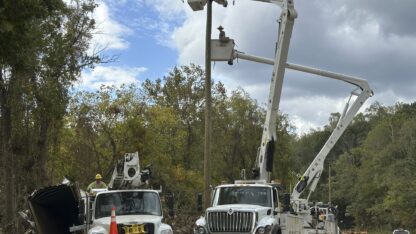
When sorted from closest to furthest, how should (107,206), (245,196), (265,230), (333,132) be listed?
(107,206)
(265,230)
(245,196)
(333,132)

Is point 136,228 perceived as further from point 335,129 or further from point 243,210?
point 335,129

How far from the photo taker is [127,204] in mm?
15539

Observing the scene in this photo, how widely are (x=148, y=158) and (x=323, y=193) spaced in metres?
61.1

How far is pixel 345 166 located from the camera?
323 feet

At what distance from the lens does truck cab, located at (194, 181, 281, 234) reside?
16875 millimetres

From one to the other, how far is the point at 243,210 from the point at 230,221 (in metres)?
0.49

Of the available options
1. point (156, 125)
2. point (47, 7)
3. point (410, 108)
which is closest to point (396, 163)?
point (410, 108)

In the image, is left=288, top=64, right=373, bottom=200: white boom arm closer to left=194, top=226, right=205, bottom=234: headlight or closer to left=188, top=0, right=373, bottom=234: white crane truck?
left=188, top=0, right=373, bottom=234: white crane truck

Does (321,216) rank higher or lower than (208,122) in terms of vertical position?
lower

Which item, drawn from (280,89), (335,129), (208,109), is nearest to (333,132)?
(335,129)

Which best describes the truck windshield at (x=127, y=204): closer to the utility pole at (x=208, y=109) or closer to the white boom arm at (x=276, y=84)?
the utility pole at (x=208, y=109)

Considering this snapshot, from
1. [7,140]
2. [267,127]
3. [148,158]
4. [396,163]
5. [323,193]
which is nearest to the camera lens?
[267,127]

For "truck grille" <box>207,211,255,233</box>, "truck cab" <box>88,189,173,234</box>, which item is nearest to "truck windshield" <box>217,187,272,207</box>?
"truck grille" <box>207,211,255,233</box>

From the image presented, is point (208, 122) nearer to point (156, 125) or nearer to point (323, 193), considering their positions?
point (156, 125)
